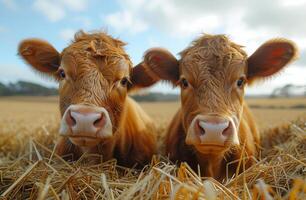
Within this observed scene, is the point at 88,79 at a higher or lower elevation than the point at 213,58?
lower

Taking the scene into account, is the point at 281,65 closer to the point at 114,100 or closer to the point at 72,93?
the point at 114,100

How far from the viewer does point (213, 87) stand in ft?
12.3

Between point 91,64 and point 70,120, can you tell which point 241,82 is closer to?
point 91,64

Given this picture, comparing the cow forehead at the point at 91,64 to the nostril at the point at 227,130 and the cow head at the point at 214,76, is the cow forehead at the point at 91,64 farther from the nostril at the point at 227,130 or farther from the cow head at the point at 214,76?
the nostril at the point at 227,130

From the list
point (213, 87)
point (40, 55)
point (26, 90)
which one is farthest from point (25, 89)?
point (213, 87)

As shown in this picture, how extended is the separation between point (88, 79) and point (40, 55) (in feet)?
4.26

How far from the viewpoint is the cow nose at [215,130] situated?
127 inches

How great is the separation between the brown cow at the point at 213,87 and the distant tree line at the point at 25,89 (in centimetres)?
6190

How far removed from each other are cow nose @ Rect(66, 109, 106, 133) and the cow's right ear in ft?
5.24

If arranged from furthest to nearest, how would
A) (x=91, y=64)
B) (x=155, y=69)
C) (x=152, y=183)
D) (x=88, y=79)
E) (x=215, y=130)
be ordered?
(x=155, y=69), (x=91, y=64), (x=88, y=79), (x=215, y=130), (x=152, y=183)

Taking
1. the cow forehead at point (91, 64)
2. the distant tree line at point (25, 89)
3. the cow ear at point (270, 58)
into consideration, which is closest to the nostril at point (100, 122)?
the cow forehead at point (91, 64)

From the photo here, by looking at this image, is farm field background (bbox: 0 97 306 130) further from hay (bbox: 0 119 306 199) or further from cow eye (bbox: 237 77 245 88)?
hay (bbox: 0 119 306 199)

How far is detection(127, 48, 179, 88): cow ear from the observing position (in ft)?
15.0

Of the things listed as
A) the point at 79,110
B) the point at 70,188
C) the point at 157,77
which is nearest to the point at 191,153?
the point at 157,77
